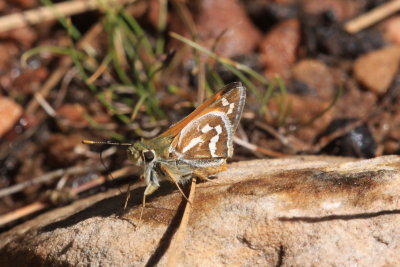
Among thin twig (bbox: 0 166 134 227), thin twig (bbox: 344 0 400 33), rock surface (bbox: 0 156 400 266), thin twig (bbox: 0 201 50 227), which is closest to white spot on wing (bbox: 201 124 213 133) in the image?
rock surface (bbox: 0 156 400 266)

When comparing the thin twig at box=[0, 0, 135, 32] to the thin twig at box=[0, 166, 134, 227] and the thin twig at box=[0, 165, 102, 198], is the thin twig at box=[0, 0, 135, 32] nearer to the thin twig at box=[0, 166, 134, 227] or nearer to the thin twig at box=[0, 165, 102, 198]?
the thin twig at box=[0, 165, 102, 198]

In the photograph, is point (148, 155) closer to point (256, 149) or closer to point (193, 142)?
point (193, 142)

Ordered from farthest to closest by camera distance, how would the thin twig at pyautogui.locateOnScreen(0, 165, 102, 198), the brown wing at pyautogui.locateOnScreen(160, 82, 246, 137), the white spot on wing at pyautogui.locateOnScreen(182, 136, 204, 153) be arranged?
the thin twig at pyautogui.locateOnScreen(0, 165, 102, 198), the white spot on wing at pyautogui.locateOnScreen(182, 136, 204, 153), the brown wing at pyautogui.locateOnScreen(160, 82, 246, 137)

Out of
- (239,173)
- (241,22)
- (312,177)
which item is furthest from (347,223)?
(241,22)

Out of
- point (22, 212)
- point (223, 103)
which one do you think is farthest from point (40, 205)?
point (223, 103)

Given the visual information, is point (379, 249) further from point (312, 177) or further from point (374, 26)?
point (374, 26)
